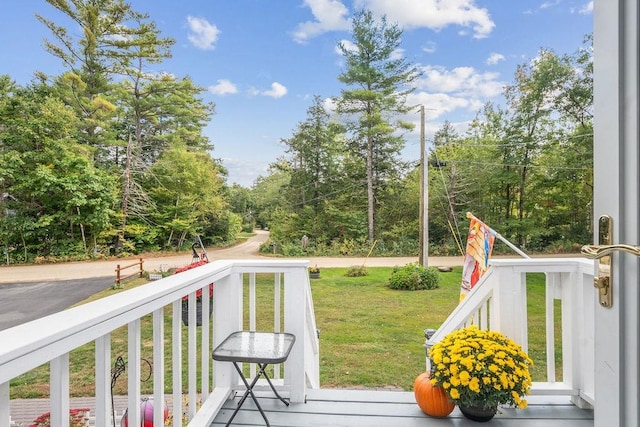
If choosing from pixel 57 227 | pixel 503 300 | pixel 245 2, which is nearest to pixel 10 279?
pixel 57 227

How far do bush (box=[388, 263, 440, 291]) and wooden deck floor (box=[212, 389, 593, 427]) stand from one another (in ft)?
14.6

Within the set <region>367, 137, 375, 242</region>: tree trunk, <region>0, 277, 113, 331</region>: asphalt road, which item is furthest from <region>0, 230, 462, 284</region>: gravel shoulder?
<region>367, 137, 375, 242</region>: tree trunk

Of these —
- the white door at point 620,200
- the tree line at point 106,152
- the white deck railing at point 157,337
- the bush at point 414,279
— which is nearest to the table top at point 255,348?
the white deck railing at point 157,337

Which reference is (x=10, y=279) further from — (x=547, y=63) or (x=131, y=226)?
(x=547, y=63)

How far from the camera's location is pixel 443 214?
9023 millimetres

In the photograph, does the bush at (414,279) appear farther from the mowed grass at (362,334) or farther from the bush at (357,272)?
the bush at (357,272)

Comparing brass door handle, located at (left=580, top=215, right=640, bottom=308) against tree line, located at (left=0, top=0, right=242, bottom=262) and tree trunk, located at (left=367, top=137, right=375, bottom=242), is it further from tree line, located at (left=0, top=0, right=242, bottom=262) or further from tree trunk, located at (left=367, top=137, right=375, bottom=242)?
tree trunk, located at (left=367, top=137, right=375, bottom=242)

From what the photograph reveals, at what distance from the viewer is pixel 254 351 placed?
1209 mm

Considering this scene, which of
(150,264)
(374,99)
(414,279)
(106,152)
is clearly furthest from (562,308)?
(106,152)

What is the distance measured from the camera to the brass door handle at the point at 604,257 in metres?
0.47

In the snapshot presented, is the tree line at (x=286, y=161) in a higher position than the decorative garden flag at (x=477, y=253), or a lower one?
higher

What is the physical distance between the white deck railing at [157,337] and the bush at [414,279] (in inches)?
165

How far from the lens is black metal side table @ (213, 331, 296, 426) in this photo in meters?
1.14

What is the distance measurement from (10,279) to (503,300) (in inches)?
199
